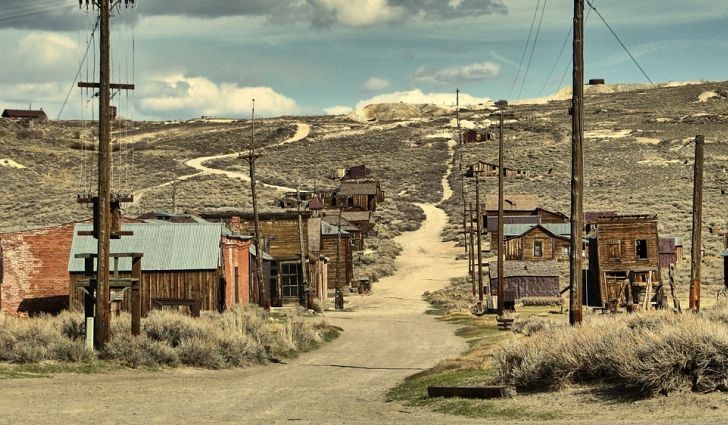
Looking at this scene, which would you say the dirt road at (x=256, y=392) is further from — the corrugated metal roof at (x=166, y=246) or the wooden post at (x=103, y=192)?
the corrugated metal roof at (x=166, y=246)

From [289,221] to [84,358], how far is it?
34382 mm

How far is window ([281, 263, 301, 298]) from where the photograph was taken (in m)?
56.9

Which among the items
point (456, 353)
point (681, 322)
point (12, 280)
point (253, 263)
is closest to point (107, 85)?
point (456, 353)

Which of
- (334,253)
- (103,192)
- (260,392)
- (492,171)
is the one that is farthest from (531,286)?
(492,171)

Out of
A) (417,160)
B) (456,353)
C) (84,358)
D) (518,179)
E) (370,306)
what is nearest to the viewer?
(84,358)

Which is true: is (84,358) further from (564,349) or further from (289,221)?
(289,221)

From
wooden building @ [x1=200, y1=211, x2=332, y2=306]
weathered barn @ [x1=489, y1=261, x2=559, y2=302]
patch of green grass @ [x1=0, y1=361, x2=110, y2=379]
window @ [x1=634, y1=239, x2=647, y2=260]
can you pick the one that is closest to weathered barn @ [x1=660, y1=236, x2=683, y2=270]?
weathered barn @ [x1=489, y1=261, x2=559, y2=302]

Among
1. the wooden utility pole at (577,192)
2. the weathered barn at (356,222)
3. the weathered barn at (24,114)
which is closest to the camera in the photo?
the wooden utility pole at (577,192)

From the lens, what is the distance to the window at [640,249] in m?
54.8

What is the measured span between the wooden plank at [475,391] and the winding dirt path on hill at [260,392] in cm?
66

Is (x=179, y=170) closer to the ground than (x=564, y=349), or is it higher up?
higher up

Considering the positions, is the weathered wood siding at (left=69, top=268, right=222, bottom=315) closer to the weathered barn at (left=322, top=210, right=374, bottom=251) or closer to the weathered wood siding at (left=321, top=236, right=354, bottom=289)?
the weathered wood siding at (left=321, top=236, right=354, bottom=289)

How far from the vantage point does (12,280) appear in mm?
36938

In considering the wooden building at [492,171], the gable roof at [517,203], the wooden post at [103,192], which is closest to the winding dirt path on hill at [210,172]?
the wooden building at [492,171]
